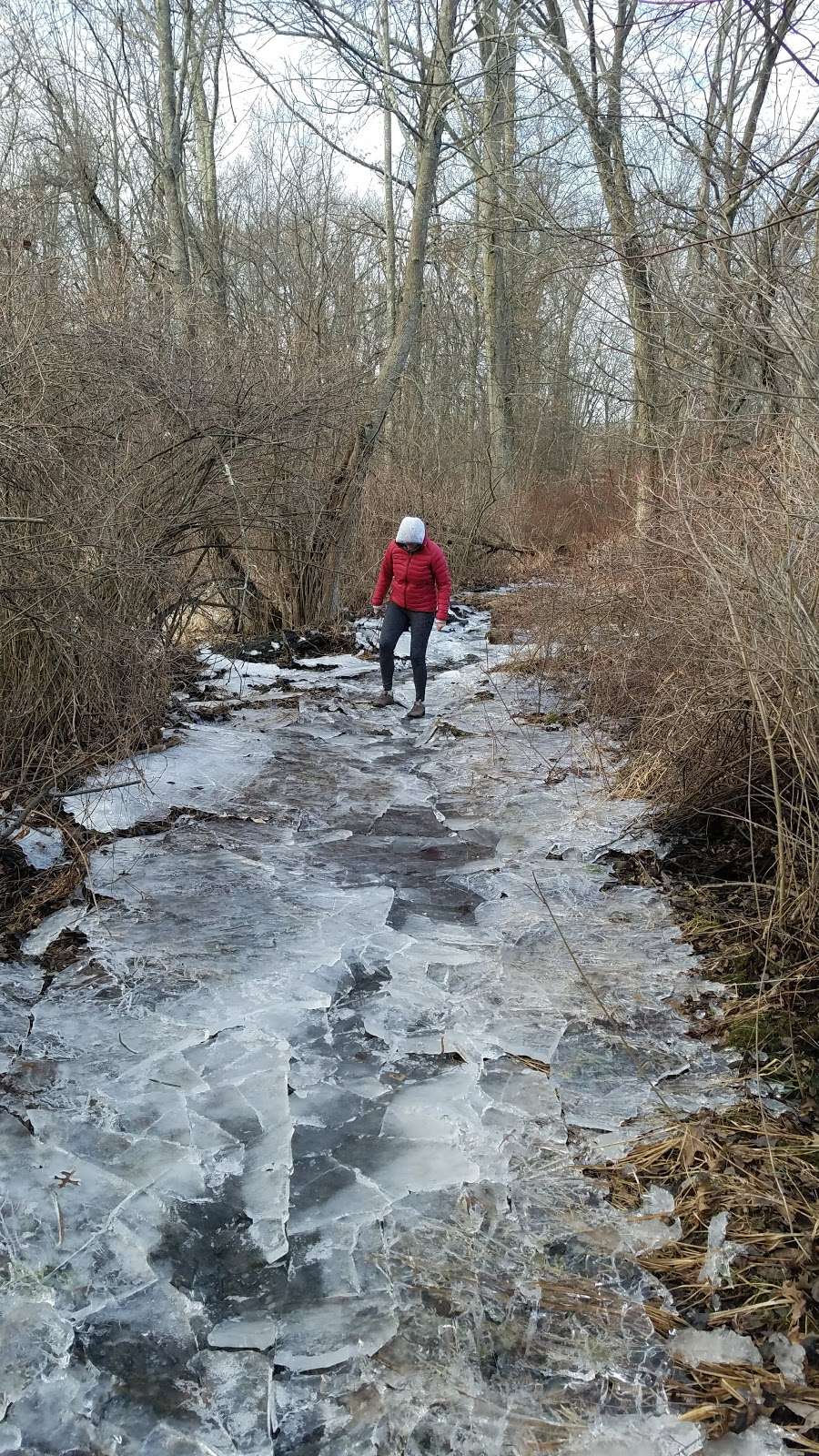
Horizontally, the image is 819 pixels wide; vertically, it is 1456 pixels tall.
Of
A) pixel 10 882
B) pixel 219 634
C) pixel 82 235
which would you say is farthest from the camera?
pixel 82 235

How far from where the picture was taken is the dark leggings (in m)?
8.27

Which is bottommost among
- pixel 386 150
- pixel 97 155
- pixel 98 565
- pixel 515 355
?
pixel 98 565

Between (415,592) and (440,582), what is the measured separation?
9.1 inches

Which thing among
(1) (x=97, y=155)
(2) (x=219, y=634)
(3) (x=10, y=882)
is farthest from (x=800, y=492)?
(1) (x=97, y=155)

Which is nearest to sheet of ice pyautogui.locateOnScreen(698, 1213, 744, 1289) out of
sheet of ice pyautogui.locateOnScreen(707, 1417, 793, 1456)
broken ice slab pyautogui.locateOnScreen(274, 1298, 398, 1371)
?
sheet of ice pyautogui.locateOnScreen(707, 1417, 793, 1456)

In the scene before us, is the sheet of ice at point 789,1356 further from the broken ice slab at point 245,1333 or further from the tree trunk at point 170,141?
the tree trunk at point 170,141

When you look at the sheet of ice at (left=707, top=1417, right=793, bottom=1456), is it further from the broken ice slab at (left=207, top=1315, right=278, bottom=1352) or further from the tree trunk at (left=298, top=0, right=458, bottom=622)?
the tree trunk at (left=298, top=0, right=458, bottom=622)

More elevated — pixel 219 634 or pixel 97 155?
pixel 97 155

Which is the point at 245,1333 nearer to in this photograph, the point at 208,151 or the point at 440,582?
the point at 440,582

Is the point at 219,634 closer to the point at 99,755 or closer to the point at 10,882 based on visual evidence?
the point at 99,755

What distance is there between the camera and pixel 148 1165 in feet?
9.19

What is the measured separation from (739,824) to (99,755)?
323 centimetres

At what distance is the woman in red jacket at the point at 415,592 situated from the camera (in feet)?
26.7

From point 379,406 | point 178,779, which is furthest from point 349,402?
point 178,779
